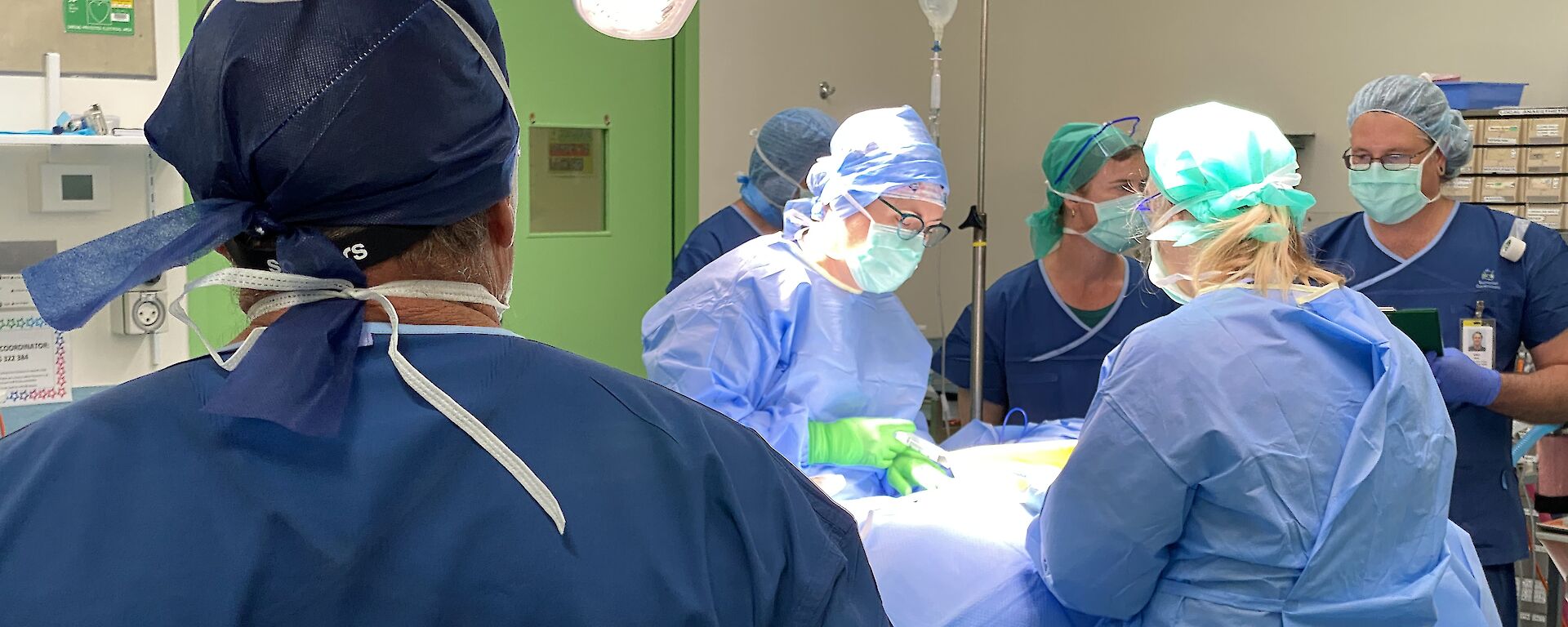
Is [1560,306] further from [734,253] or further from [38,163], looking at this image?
[38,163]

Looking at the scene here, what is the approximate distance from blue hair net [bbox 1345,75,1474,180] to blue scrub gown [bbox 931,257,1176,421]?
2.05ft

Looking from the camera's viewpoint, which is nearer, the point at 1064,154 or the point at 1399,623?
the point at 1399,623

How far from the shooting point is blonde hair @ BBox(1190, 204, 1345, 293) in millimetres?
1680

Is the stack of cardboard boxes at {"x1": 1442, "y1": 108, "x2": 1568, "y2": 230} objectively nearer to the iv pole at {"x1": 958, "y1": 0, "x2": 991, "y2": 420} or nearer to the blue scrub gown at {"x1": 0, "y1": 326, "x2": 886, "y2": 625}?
the iv pole at {"x1": 958, "y1": 0, "x2": 991, "y2": 420}

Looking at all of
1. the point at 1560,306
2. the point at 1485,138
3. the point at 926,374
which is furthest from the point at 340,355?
the point at 1485,138

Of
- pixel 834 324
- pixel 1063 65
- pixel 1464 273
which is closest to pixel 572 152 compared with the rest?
pixel 834 324

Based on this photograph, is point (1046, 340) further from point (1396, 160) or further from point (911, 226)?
point (1396, 160)

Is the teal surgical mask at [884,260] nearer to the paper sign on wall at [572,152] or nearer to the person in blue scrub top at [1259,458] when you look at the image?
the person in blue scrub top at [1259,458]

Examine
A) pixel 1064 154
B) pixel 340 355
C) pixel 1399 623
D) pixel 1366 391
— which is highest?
pixel 1064 154

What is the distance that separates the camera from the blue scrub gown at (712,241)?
3.42 metres

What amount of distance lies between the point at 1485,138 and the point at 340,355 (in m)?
3.48

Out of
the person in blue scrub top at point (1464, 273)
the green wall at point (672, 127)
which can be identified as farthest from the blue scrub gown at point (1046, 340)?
the green wall at point (672, 127)

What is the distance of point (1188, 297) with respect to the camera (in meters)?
1.88

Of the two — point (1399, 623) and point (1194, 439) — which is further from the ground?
point (1194, 439)
